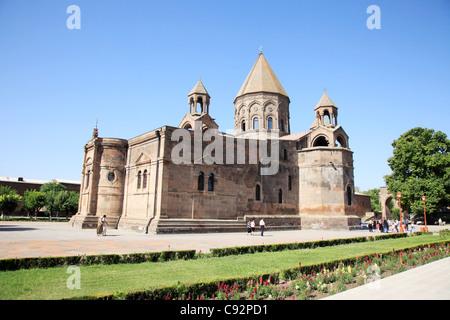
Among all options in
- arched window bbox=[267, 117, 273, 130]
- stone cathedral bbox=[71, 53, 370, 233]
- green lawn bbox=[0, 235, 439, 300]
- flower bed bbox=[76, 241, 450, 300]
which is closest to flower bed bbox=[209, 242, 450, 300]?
flower bed bbox=[76, 241, 450, 300]

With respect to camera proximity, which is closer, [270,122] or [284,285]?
[284,285]

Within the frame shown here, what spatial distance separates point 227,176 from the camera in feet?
82.5

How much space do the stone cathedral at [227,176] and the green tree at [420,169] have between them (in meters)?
11.3

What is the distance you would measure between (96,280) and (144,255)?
280 centimetres

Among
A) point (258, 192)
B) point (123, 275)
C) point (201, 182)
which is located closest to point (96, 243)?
point (123, 275)

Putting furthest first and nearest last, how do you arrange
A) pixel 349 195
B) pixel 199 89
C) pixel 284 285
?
pixel 349 195 → pixel 199 89 → pixel 284 285

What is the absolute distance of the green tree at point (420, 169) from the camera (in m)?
35.0

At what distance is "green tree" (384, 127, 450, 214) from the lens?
3500 cm

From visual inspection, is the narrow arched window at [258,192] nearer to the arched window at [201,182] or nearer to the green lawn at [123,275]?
the arched window at [201,182]

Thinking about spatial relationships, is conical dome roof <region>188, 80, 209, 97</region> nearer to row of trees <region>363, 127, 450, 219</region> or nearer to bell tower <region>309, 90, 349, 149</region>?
bell tower <region>309, 90, 349, 149</region>

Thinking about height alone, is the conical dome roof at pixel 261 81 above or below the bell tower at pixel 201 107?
above

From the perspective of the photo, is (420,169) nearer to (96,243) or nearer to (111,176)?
(111,176)

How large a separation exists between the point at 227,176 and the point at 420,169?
27149 millimetres

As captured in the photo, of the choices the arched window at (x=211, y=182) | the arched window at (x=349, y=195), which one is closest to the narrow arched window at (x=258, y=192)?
the arched window at (x=211, y=182)
